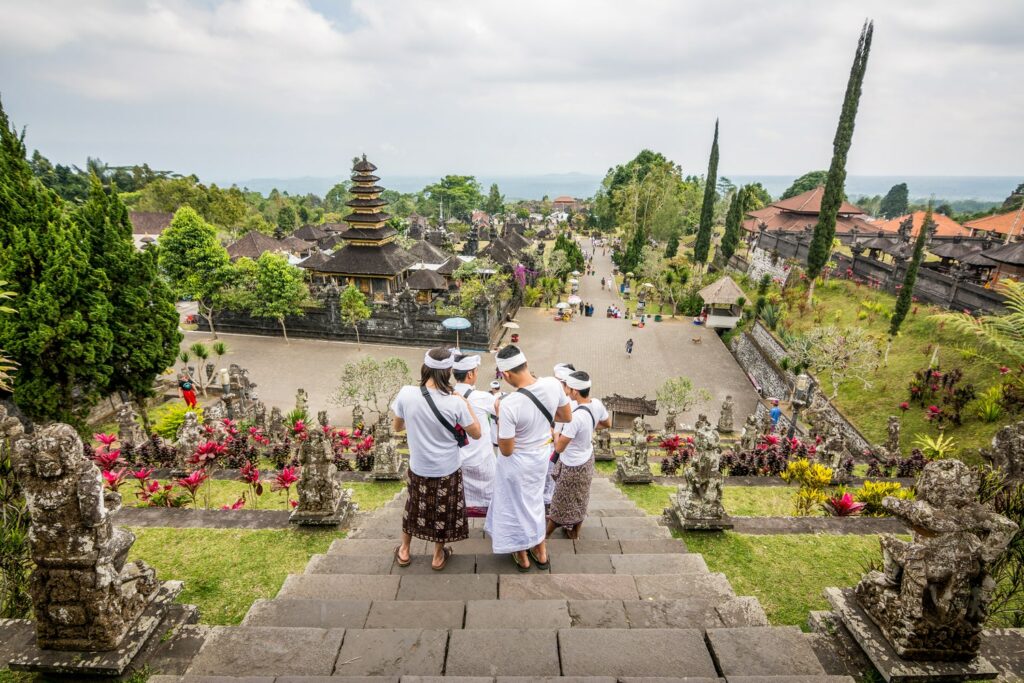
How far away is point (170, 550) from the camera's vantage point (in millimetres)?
5156

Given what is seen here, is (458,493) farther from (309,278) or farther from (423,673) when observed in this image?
(309,278)

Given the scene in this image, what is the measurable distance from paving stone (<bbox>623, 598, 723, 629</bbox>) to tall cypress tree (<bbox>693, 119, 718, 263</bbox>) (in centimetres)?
3510

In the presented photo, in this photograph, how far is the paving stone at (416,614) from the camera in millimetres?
3434

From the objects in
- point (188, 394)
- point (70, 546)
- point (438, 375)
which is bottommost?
point (188, 394)

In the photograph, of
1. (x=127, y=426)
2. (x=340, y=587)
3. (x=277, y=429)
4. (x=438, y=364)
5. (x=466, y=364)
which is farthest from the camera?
(x=277, y=429)

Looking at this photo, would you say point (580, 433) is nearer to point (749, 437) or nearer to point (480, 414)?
point (480, 414)

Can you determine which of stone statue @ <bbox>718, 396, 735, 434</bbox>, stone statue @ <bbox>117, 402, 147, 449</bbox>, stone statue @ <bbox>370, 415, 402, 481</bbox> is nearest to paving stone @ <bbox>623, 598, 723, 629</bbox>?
stone statue @ <bbox>370, 415, 402, 481</bbox>

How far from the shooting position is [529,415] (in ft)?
13.5

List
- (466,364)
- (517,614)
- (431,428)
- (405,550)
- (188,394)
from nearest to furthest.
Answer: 1. (517,614)
2. (431,428)
3. (405,550)
4. (466,364)
5. (188,394)

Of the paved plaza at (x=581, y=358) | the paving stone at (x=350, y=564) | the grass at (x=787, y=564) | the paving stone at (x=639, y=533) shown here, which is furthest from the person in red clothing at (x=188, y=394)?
the grass at (x=787, y=564)

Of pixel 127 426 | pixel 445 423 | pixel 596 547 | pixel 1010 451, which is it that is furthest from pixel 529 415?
pixel 127 426

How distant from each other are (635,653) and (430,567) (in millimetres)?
2081

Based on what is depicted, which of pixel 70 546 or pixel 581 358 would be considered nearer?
pixel 70 546

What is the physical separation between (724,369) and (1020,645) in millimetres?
20078
